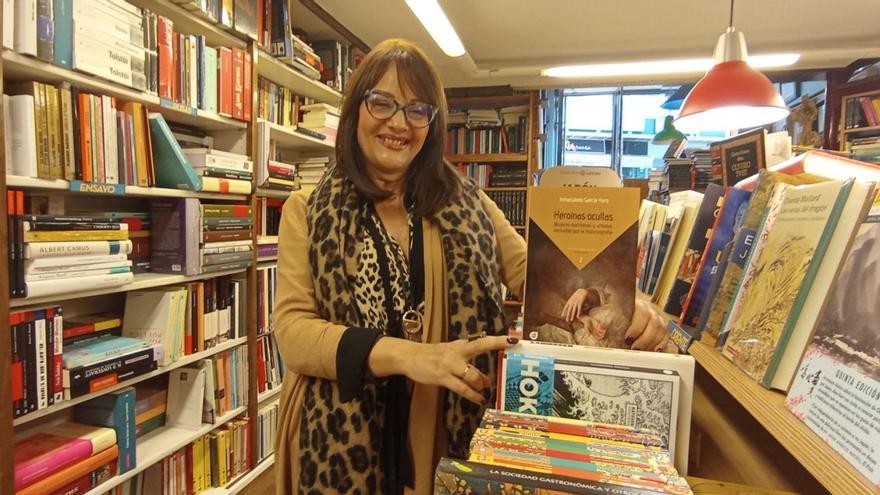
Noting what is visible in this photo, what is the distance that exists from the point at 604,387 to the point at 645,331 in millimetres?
154

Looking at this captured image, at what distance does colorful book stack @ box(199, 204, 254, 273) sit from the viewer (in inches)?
79.5

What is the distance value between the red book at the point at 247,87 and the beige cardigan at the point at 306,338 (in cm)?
143

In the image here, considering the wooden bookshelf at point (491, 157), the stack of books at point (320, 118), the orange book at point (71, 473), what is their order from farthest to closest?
the wooden bookshelf at point (491, 157) → the stack of books at point (320, 118) → the orange book at point (71, 473)

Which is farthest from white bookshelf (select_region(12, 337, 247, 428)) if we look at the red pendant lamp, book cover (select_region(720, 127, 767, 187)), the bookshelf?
the red pendant lamp

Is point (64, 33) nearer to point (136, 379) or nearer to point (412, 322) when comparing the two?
point (136, 379)

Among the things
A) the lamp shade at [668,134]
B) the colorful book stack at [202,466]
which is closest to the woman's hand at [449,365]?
the colorful book stack at [202,466]

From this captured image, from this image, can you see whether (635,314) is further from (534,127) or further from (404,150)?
(534,127)

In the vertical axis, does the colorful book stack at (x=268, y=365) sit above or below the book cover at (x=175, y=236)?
below

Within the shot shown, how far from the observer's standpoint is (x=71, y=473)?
59.7 inches

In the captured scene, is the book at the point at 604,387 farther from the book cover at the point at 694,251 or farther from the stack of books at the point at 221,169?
the stack of books at the point at 221,169

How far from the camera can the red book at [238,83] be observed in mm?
2191

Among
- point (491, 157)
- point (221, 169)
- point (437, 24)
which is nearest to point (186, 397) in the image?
point (221, 169)

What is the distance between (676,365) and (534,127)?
14.9 feet

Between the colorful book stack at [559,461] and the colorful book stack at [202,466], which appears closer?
the colorful book stack at [559,461]
